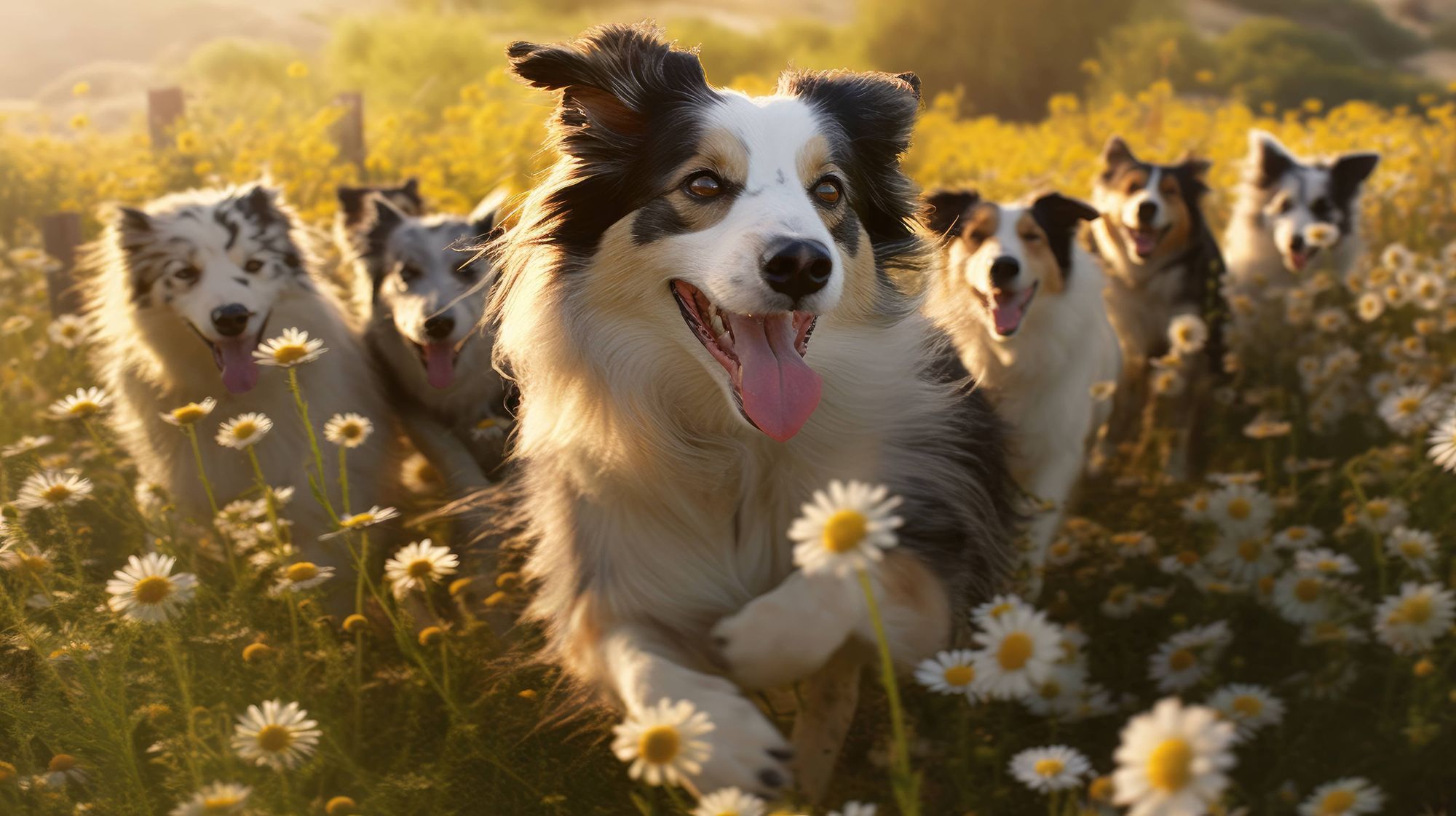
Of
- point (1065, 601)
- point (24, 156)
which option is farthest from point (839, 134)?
point (24, 156)

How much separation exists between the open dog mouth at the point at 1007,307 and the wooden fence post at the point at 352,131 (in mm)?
7577

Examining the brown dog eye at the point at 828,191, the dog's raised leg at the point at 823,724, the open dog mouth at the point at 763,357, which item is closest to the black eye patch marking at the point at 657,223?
the open dog mouth at the point at 763,357

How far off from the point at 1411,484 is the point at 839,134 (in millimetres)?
1915

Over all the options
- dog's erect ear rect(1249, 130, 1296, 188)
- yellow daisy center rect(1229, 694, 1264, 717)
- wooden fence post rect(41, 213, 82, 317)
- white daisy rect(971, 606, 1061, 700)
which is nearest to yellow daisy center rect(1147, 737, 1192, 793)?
white daisy rect(971, 606, 1061, 700)

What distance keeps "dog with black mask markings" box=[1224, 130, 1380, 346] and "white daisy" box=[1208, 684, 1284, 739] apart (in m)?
3.68

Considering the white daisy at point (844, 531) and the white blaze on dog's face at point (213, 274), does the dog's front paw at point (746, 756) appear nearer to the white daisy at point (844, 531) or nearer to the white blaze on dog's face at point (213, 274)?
the white daisy at point (844, 531)

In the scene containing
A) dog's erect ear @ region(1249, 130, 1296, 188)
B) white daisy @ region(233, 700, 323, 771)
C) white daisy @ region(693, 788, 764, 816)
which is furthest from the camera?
dog's erect ear @ region(1249, 130, 1296, 188)

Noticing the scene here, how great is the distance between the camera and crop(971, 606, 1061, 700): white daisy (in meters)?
1.92

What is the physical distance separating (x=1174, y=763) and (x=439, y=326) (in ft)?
10.8

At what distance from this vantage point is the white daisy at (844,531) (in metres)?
1.59

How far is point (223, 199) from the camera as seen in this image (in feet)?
14.3

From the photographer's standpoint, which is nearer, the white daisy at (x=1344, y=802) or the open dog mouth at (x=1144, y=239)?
the white daisy at (x=1344, y=802)

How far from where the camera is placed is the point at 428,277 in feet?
14.3

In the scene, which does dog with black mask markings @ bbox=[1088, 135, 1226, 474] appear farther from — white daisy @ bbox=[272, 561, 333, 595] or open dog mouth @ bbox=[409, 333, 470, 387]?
white daisy @ bbox=[272, 561, 333, 595]
